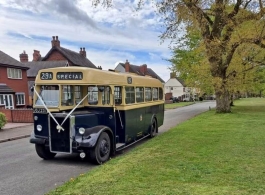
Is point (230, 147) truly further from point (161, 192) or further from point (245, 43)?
point (245, 43)

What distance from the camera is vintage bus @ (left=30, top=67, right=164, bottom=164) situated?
24.9ft

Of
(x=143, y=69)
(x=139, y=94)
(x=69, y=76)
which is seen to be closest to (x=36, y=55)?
(x=143, y=69)

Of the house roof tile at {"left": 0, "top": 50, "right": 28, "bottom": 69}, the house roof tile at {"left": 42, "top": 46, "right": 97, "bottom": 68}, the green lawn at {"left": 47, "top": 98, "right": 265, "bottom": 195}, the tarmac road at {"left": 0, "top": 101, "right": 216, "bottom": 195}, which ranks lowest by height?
the tarmac road at {"left": 0, "top": 101, "right": 216, "bottom": 195}

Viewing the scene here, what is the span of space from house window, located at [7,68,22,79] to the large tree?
16.4 m

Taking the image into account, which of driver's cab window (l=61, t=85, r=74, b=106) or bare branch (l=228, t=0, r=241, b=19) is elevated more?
bare branch (l=228, t=0, r=241, b=19)

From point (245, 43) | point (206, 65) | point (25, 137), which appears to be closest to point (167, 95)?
point (206, 65)

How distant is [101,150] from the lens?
788cm

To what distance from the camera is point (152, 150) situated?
328 inches

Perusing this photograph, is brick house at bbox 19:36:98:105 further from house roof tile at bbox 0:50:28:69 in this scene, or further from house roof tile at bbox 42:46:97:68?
house roof tile at bbox 0:50:28:69

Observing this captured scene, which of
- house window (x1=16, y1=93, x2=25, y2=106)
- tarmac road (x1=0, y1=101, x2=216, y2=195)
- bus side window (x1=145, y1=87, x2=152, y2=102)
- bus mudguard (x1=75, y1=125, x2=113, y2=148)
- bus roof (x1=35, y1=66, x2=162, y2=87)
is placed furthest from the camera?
house window (x1=16, y1=93, x2=25, y2=106)

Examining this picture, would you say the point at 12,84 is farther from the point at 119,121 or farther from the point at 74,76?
the point at 74,76

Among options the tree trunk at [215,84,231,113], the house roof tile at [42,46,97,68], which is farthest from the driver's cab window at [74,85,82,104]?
the house roof tile at [42,46,97,68]

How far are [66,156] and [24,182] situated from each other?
108 inches

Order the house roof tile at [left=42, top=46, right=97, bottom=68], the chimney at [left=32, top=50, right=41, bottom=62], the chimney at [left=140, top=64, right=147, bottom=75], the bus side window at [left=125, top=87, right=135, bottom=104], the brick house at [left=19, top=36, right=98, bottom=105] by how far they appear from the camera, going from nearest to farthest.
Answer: the bus side window at [left=125, top=87, right=135, bottom=104] < the brick house at [left=19, top=36, right=98, bottom=105] < the house roof tile at [left=42, top=46, right=97, bottom=68] < the chimney at [left=32, top=50, right=41, bottom=62] < the chimney at [left=140, top=64, right=147, bottom=75]
